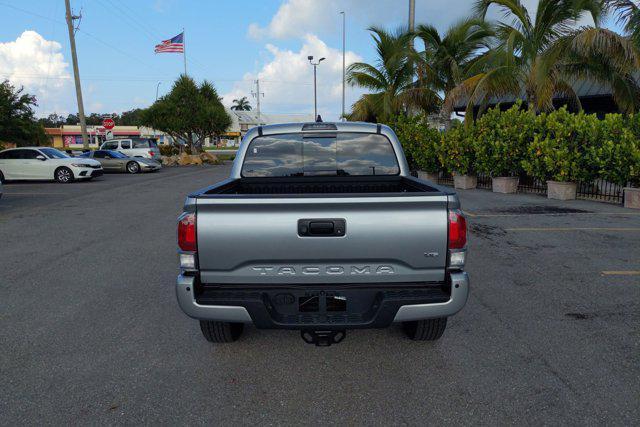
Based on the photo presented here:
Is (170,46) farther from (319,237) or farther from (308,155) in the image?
(319,237)

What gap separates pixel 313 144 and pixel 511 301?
2711 millimetres

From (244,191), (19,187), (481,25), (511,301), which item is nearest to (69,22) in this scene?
(19,187)

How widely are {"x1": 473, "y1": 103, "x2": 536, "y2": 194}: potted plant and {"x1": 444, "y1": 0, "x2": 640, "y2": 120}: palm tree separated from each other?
3.25 ft

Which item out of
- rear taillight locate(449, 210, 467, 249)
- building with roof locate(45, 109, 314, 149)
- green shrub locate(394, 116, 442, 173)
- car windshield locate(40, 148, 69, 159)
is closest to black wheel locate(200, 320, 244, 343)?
rear taillight locate(449, 210, 467, 249)

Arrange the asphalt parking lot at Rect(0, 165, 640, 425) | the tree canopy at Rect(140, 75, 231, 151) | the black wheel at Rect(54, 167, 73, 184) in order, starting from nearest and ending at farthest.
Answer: the asphalt parking lot at Rect(0, 165, 640, 425)
the black wheel at Rect(54, 167, 73, 184)
the tree canopy at Rect(140, 75, 231, 151)

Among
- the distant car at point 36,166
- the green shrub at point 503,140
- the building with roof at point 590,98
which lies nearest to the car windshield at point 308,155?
the green shrub at point 503,140

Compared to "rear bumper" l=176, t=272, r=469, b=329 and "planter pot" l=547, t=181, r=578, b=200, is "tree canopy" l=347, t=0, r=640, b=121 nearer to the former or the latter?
"planter pot" l=547, t=181, r=578, b=200

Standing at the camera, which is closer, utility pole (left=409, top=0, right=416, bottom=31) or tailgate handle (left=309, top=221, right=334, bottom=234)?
tailgate handle (left=309, top=221, right=334, bottom=234)

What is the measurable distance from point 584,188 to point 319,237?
42.2 ft

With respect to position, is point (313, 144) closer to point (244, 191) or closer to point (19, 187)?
point (244, 191)

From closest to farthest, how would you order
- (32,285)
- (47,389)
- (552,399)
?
1. (552,399)
2. (47,389)
3. (32,285)

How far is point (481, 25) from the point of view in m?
17.7

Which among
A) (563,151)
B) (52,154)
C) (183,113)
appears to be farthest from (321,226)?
(183,113)

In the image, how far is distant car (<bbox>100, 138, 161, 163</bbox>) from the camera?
1162 inches
